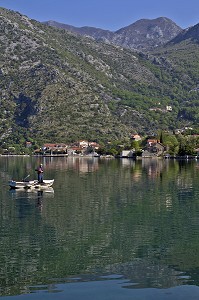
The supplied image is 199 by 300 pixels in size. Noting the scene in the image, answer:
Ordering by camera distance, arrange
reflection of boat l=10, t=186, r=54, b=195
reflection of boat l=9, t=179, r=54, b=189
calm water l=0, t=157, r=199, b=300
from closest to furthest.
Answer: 1. calm water l=0, t=157, r=199, b=300
2. reflection of boat l=10, t=186, r=54, b=195
3. reflection of boat l=9, t=179, r=54, b=189

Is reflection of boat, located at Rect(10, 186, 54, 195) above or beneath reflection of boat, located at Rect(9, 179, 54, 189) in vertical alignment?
beneath

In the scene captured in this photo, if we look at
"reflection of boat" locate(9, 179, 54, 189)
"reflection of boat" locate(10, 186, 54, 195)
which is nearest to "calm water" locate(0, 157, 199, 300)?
"reflection of boat" locate(10, 186, 54, 195)

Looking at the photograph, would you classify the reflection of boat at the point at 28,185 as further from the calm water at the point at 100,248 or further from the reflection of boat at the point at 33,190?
the calm water at the point at 100,248

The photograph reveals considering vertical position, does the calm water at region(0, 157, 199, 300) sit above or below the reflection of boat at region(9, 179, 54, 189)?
below

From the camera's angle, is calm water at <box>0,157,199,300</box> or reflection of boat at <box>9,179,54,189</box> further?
reflection of boat at <box>9,179,54,189</box>

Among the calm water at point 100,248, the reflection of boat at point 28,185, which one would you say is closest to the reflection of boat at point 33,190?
the reflection of boat at point 28,185

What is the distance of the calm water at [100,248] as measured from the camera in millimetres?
24719

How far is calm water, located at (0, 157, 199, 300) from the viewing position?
24.7 m

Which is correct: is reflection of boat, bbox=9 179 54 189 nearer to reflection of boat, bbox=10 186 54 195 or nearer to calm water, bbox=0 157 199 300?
reflection of boat, bbox=10 186 54 195

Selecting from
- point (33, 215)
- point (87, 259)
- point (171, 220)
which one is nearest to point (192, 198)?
point (171, 220)

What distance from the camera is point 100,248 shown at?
1276 inches

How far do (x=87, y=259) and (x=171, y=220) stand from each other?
14398 millimetres

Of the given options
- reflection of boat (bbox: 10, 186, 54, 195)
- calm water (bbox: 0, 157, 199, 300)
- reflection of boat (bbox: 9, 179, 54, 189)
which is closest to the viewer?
calm water (bbox: 0, 157, 199, 300)

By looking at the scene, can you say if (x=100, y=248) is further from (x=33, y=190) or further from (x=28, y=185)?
(x=28, y=185)
